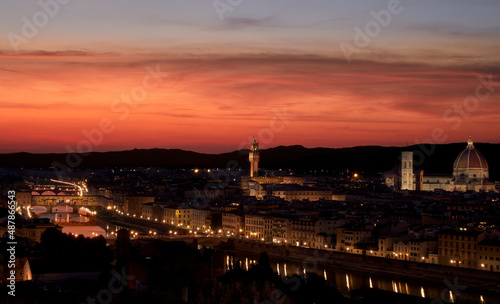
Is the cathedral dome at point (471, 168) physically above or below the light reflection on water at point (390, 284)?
above

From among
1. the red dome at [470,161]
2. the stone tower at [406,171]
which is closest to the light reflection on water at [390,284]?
the stone tower at [406,171]

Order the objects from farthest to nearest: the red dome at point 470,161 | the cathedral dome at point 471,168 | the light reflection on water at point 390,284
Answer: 1. the red dome at point 470,161
2. the cathedral dome at point 471,168
3. the light reflection on water at point 390,284

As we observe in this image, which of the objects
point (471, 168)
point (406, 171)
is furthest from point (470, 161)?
point (406, 171)

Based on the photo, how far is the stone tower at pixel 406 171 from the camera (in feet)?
222

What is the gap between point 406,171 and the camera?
68250mm

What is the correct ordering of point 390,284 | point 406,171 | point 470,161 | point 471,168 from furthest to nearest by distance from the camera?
point 406,171 → point 470,161 → point 471,168 → point 390,284

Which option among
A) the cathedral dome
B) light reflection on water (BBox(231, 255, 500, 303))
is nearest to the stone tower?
the cathedral dome

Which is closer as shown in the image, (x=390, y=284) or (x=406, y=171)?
(x=390, y=284)

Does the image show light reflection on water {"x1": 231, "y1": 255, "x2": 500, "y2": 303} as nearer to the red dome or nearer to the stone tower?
the stone tower

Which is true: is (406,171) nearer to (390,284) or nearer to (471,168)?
(471,168)

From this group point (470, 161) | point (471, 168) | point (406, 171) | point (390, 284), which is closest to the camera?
point (390, 284)

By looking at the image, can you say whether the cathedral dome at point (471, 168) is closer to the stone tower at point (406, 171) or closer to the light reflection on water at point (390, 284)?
the stone tower at point (406, 171)

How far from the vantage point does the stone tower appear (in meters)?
67.8

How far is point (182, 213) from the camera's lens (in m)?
44.5
